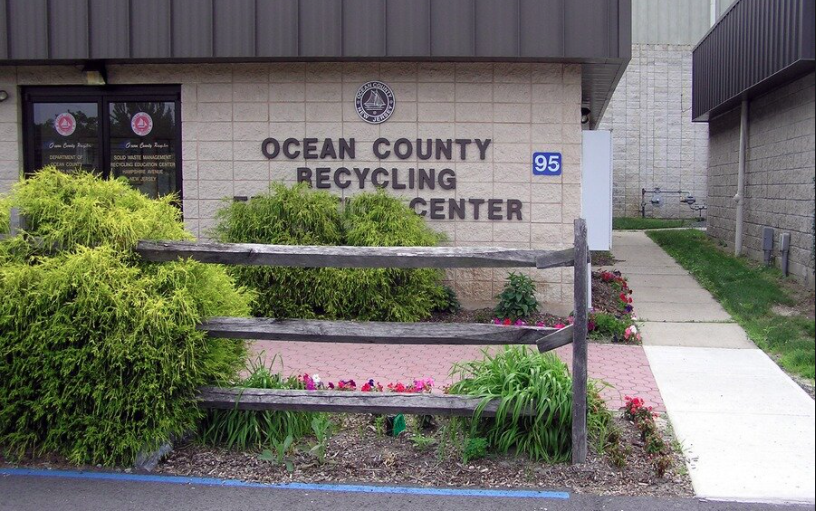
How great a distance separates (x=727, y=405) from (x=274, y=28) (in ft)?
20.0

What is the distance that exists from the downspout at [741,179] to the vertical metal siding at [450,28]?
713cm

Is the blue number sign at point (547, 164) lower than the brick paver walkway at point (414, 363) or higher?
higher

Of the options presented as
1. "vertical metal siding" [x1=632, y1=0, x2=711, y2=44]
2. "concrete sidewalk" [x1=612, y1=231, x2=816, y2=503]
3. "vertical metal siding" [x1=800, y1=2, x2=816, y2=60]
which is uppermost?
"vertical metal siding" [x1=632, y1=0, x2=711, y2=44]

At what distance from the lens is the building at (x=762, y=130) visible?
11.5 meters

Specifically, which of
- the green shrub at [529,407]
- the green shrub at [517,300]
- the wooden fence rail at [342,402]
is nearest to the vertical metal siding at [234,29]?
the green shrub at [517,300]

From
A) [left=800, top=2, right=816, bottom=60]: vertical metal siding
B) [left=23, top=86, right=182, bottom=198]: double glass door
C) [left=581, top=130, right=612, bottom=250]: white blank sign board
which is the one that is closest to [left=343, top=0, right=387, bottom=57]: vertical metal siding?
[left=23, top=86, right=182, bottom=198]: double glass door

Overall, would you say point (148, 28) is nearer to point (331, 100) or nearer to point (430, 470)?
point (331, 100)

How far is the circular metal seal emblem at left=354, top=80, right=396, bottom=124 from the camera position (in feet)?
33.8

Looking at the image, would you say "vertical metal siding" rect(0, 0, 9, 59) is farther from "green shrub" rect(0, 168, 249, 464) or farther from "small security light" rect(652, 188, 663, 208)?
"small security light" rect(652, 188, 663, 208)

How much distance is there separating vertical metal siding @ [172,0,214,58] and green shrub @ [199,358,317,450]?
500 centimetres

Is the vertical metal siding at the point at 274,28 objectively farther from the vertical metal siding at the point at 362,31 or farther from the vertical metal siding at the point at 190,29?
the vertical metal siding at the point at 362,31

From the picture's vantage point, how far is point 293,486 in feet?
17.8

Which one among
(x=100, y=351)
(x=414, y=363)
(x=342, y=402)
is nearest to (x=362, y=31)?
(x=414, y=363)

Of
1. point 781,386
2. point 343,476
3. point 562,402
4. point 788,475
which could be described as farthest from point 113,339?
point 781,386
